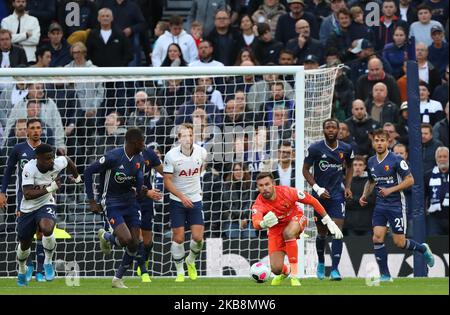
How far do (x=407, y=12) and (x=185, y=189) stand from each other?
685 centimetres

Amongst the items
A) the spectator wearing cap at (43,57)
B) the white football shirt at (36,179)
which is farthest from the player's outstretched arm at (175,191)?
the spectator wearing cap at (43,57)

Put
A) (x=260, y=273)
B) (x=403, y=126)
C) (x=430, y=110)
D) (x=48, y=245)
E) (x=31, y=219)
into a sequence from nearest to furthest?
1. (x=260, y=273)
2. (x=31, y=219)
3. (x=48, y=245)
4. (x=403, y=126)
5. (x=430, y=110)

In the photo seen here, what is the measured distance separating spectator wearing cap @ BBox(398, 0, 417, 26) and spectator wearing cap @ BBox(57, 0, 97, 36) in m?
5.38

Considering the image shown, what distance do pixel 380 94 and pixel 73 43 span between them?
17.8 feet

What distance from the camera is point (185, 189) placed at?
17.0m

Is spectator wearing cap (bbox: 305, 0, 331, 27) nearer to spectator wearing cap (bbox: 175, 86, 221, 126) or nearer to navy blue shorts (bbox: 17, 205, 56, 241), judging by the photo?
spectator wearing cap (bbox: 175, 86, 221, 126)

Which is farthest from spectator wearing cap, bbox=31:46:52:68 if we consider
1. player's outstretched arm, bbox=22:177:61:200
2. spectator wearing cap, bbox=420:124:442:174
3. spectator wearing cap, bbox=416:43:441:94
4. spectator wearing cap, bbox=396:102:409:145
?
spectator wearing cap, bbox=420:124:442:174

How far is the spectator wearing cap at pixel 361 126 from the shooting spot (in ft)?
63.3

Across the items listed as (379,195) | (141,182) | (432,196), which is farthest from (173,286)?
(432,196)

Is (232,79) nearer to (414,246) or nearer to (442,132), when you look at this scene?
(442,132)

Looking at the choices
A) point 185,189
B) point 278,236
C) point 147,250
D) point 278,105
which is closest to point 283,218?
point 278,236

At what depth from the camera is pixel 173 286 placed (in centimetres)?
1532

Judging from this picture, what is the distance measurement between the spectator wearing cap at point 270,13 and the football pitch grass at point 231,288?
652 cm

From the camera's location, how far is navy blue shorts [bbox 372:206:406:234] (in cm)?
1645
